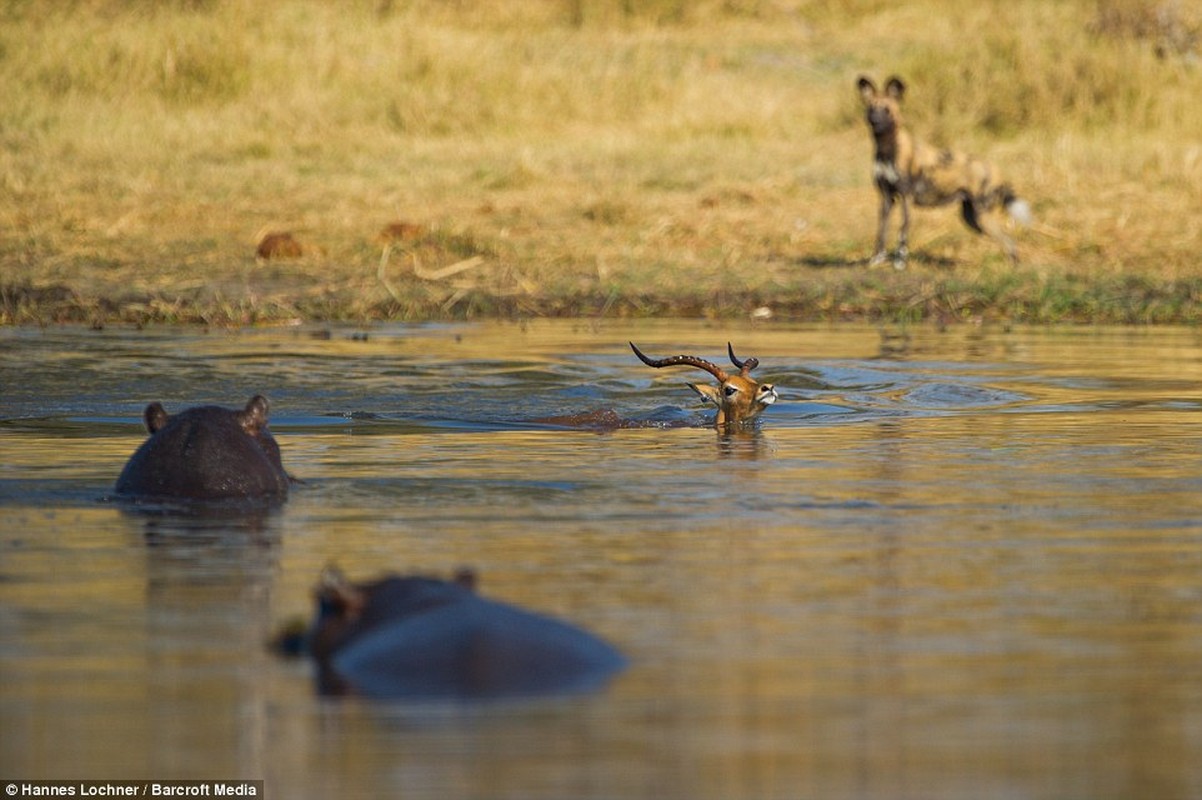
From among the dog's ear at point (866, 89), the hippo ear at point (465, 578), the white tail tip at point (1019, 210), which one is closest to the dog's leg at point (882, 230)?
the dog's ear at point (866, 89)

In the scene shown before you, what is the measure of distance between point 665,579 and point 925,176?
35.8ft

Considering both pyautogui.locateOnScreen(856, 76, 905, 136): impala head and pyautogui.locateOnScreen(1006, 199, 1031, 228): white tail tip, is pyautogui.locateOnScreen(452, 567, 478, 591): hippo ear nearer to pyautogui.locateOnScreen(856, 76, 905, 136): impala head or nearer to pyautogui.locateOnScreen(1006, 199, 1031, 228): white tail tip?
pyautogui.locateOnScreen(1006, 199, 1031, 228): white tail tip

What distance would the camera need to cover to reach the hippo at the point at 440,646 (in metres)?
3.90

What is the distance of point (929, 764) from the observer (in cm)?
345

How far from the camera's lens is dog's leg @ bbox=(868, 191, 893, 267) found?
15.0 m

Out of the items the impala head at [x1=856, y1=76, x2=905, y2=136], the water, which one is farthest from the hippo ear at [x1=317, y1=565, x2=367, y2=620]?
the impala head at [x1=856, y1=76, x2=905, y2=136]

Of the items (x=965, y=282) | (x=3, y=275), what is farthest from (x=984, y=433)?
(x=3, y=275)

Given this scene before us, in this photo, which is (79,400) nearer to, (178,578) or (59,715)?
(178,578)

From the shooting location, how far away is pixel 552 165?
1727 centimetres

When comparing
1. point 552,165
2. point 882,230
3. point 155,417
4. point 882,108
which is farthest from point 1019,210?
point 155,417

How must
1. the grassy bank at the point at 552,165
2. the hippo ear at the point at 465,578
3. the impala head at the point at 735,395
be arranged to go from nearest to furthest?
the hippo ear at the point at 465,578
the impala head at the point at 735,395
the grassy bank at the point at 552,165

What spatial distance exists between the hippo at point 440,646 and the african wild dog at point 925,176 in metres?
11.5

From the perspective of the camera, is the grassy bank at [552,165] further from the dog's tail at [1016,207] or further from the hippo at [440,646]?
the hippo at [440,646]

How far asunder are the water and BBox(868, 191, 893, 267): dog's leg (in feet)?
16.9
